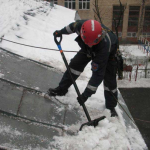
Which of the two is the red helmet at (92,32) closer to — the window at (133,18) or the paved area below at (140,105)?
the paved area below at (140,105)

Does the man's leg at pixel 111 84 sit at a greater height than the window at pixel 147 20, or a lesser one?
greater

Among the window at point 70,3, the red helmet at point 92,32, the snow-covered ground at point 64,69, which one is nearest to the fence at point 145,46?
the snow-covered ground at point 64,69

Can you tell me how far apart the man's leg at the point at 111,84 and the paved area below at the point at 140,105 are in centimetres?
261

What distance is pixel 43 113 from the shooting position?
2689 mm

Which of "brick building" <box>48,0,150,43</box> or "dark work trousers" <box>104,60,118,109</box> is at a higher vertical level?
"dark work trousers" <box>104,60,118,109</box>

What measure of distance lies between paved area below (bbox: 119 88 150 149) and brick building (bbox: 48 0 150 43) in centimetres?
1504

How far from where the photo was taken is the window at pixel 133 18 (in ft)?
70.3

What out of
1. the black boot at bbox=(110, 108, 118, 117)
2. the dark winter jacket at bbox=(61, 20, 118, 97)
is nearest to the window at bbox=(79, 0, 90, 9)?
the dark winter jacket at bbox=(61, 20, 118, 97)

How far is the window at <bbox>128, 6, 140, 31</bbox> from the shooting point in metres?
21.4

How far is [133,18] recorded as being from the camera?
858 inches

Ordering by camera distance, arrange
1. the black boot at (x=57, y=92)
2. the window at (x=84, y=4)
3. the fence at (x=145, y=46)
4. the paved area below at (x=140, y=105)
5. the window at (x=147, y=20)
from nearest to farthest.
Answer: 1. the black boot at (x=57, y=92)
2. the paved area below at (x=140, y=105)
3. the fence at (x=145, y=46)
4. the window at (x=84, y=4)
5. the window at (x=147, y=20)

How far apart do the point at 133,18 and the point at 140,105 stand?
17.6 m

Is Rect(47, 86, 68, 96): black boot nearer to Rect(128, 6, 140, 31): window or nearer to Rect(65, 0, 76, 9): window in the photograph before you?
Rect(65, 0, 76, 9): window

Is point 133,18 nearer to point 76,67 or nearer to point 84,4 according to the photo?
point 84,4
